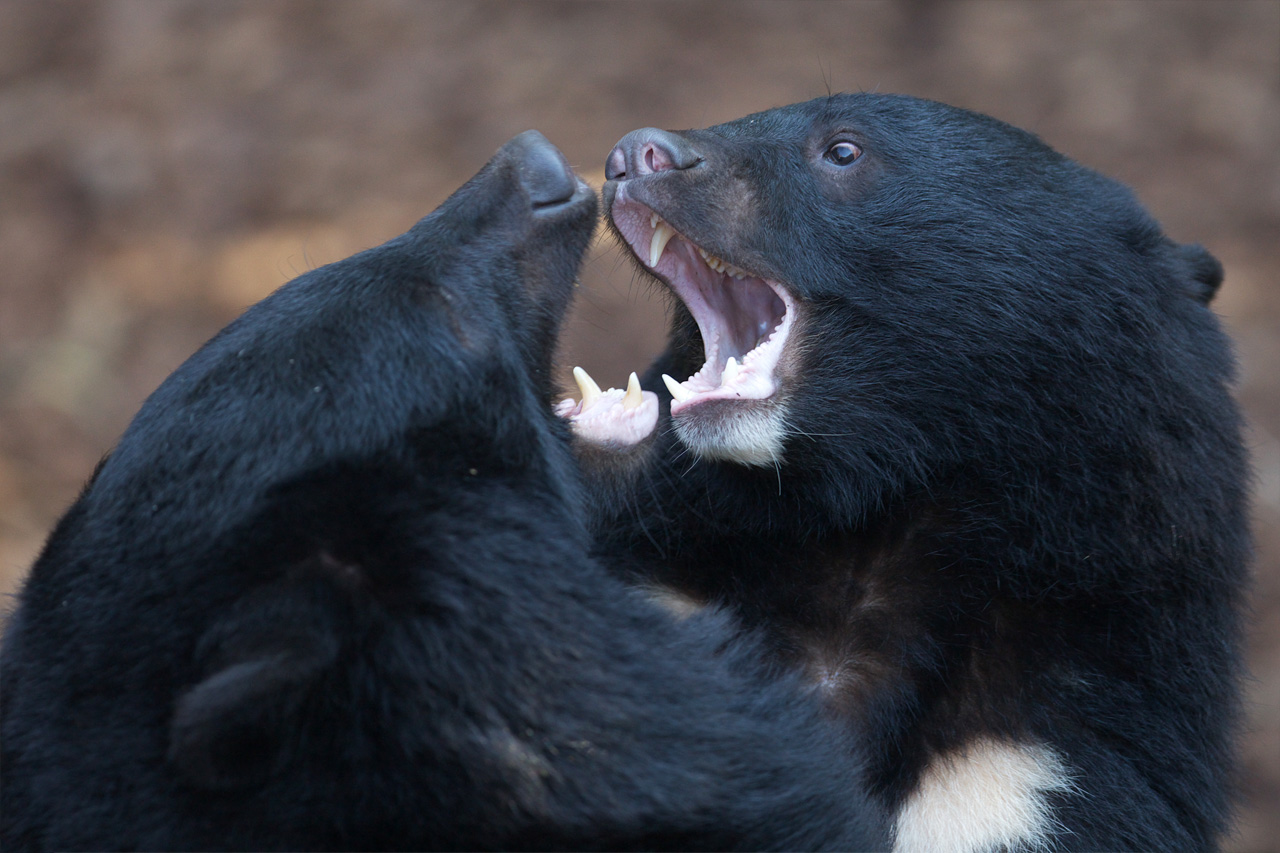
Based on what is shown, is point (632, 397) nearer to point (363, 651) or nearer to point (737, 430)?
point (737, 430)

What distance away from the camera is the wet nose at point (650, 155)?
11.6 ft

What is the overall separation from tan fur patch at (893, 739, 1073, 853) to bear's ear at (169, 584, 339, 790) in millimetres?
1525

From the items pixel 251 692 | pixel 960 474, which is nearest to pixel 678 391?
pixel 960 474

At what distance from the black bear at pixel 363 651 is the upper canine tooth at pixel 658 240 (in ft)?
3.42

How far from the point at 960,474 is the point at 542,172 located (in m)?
1.32

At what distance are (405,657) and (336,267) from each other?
3.20 feet

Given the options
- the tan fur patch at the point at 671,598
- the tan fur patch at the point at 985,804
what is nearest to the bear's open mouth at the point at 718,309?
the tan fur patch at the point at 671,598

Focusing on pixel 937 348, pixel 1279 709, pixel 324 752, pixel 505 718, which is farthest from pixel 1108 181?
pixel 1279 709

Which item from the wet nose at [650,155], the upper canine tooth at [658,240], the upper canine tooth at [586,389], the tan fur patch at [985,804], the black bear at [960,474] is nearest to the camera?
the tan fur patch at [985,804]

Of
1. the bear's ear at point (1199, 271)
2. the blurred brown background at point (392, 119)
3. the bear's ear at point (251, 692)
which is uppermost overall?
the blurred brown background at point (392, 119)

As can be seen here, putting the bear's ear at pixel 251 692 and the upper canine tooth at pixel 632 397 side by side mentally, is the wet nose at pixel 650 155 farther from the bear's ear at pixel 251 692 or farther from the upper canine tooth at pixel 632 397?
the bear's ear at pixel 251 692

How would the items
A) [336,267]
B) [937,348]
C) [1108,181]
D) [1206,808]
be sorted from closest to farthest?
[336,267] → [1206,808] → [937,348] → [1108,181]

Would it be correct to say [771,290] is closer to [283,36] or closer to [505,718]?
[505,718]

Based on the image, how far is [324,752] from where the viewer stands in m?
2.29
